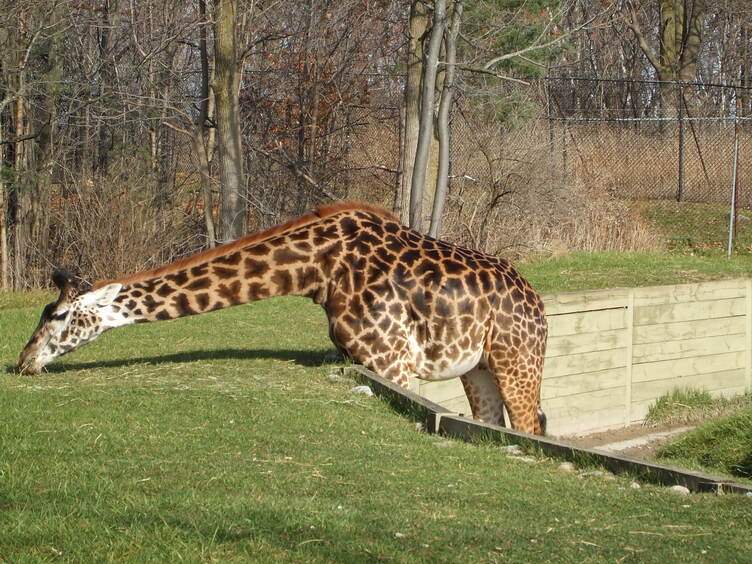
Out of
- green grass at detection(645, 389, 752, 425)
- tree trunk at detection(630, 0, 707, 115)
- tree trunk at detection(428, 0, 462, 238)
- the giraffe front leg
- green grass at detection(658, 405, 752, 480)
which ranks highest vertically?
tree trunk at detection(630, 0, 707, 115)

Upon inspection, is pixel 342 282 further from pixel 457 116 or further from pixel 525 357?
pixel 457 116

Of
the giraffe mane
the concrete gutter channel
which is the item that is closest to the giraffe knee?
the concrete gutter channel

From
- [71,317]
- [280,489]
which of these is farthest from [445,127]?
[280,489]

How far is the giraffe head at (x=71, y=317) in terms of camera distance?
8.98 meters

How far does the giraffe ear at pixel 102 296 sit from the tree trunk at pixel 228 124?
1087 cm

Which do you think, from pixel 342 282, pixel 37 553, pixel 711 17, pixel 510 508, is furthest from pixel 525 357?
pixel 711 17

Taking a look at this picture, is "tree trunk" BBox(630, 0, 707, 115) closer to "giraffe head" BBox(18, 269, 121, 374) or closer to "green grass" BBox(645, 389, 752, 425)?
"green grass" BBox(645, 389, 752, 425)

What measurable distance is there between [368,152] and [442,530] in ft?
63.4

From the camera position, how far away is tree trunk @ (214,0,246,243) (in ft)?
65.6

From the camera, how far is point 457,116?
2255cm

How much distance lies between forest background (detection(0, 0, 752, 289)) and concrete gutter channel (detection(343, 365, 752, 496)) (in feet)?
24.5

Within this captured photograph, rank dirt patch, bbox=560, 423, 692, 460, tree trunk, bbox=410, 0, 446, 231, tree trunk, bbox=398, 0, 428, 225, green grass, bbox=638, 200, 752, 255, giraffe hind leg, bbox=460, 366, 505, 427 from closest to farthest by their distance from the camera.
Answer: giraffe hind leg, bbox=460, 366, 505, 427 < dirt patch, bbox=560, 423, 692, 460 < tree trunk, bbox=410, 0, 446, 231 < tree trunk, bbox=398, 0, 428, 225 < green grass, bbox=638, 200, 752, 255

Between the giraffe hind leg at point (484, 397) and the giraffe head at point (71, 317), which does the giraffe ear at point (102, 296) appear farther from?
the giraffe hind leg at point (484, 397)

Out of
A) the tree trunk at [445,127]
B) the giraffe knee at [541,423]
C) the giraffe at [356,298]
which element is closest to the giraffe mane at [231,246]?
the giraffe at [356,298]
